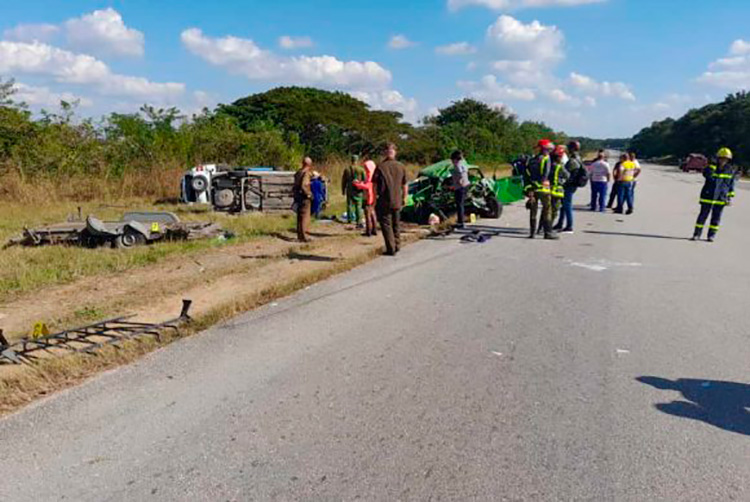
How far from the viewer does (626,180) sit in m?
15.2

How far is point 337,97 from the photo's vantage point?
41.5 meters

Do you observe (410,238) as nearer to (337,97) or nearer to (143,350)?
(143,350)

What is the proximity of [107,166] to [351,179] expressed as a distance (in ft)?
36.2

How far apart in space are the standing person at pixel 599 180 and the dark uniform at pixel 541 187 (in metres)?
5.87

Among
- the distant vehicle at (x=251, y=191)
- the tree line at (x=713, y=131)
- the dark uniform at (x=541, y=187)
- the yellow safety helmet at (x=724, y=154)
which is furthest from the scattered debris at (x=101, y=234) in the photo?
the tree line at (x=713, y=131)

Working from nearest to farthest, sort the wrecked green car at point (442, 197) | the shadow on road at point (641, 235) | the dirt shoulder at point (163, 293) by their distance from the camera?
1. the dirt shoulder at point (163, 293)
2. the shadow on road at point (641, 235)
3. the wrecked green car at point (442, 197)

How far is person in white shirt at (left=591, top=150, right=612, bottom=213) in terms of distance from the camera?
52.5 ft

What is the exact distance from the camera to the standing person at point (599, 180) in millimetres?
16000

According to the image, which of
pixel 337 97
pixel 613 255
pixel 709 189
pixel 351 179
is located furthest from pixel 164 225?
pixel 337 97

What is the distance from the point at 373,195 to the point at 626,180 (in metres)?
7.78

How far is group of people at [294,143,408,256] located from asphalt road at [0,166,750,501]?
278 cm

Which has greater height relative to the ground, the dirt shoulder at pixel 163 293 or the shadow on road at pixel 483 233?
the shadow on road at pixel 483 233

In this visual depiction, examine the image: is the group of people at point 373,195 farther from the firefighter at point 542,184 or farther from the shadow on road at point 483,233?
the firefighter at point 542,184

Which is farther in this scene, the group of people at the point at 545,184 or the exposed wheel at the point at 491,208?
the exposed wheel at the point at 491,208
